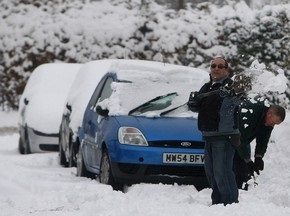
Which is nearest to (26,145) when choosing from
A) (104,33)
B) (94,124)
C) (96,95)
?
(96,95)

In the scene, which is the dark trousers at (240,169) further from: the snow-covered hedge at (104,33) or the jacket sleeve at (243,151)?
the snow-covered hedge at (104,33)

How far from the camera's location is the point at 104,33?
2127cm

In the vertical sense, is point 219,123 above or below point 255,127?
above

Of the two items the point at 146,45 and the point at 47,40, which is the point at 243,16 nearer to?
the point at 146,45

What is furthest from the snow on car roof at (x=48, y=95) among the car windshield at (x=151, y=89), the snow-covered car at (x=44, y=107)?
the car windshield at (x=151, y=89)

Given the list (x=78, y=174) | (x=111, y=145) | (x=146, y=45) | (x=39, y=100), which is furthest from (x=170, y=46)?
(x=111, y=145)

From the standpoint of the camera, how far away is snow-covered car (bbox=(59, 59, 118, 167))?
1148 cm

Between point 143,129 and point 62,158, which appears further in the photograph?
point 62,158

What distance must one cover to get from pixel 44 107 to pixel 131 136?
5.35 metres

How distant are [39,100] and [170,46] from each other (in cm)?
688

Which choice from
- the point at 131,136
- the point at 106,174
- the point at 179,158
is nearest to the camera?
the point at 179,158

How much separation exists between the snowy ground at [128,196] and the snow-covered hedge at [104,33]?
8.87 meters

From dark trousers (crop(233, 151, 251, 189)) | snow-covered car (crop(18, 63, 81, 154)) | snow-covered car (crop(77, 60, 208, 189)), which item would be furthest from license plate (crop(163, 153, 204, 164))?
snow-covered car (crop(18, 63, 81, 154))

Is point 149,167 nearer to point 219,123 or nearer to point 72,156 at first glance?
point 219,123
